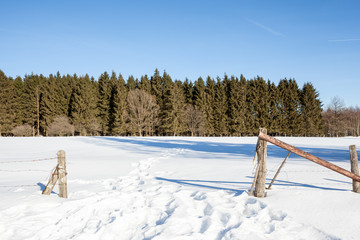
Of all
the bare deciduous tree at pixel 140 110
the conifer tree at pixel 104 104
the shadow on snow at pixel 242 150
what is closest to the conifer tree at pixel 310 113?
the shadow on snow at pixel 242 150

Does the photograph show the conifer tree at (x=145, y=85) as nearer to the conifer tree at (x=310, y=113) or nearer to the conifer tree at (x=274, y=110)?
the conifer tree at (x=274, y=110)

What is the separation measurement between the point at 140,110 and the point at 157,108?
330 centimetres

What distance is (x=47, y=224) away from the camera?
366cm

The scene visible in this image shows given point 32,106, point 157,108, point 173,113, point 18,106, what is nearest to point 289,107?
point 173,113

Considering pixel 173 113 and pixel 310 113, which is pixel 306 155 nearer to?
pixel 173 113

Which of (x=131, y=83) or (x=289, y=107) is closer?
(x=289, y=107)

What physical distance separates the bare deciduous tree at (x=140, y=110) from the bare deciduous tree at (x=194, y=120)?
6382 mm

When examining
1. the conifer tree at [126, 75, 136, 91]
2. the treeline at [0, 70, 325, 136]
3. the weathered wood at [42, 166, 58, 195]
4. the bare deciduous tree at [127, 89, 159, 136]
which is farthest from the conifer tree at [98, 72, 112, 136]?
the weathered wood at [42, 166, 58, 195]

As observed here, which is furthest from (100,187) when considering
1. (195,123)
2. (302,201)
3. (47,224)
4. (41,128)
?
(41,128)

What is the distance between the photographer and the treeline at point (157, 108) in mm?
38969

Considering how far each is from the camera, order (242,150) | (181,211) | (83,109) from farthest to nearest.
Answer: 1. (83,109)
2. (242,150)
3. (181,211)

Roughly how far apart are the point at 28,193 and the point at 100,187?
1.71 metres

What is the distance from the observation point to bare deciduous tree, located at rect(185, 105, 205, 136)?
134ft

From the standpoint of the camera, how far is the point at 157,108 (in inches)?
1537
